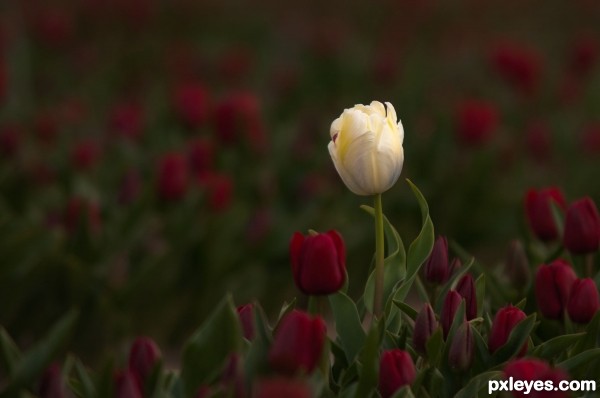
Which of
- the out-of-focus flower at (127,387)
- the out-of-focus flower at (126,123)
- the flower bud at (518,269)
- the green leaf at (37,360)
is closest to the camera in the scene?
the out-of-focus flower at (127,387)

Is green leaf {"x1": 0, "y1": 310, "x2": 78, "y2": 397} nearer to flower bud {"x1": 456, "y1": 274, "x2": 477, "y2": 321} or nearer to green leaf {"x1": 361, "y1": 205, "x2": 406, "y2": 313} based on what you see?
green leaf {"x1": 361, "y1": 205, "x2": 406, "y2": 313}

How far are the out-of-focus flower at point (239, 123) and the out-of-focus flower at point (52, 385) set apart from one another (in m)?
2.23

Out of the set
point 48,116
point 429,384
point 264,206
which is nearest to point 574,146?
point 264,206

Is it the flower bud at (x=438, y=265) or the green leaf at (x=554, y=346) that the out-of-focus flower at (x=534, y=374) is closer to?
the green leaf at (x=554, y=346)

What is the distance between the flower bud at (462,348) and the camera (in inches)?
62.0

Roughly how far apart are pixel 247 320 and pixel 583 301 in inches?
20.4

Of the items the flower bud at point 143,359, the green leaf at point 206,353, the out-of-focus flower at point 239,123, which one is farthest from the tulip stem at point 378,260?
the out-of-focus flower at point 239,123

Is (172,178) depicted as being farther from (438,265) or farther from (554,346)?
(554,346)

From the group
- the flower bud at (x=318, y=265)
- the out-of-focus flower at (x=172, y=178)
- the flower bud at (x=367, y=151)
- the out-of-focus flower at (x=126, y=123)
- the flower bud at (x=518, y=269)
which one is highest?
→ the flower bud at (x=367, y=151)

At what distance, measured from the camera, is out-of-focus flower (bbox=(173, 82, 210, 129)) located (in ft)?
13.1

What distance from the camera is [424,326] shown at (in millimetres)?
1610

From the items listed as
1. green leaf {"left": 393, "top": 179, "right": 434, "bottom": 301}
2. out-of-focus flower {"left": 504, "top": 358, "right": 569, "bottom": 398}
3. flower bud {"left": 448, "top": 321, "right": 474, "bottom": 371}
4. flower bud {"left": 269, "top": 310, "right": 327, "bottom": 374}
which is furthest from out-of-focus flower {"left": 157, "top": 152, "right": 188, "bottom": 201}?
out-of-focus flower {"left": 504, "top": 358, "right": 569, "bottom": 398}

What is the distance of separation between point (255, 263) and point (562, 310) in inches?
67.9

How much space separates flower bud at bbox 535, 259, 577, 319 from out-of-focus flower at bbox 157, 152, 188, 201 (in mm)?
1620
